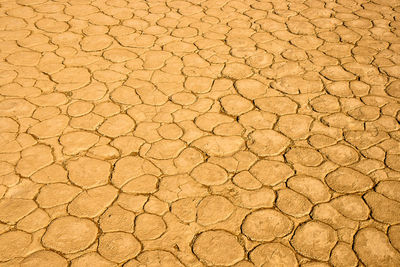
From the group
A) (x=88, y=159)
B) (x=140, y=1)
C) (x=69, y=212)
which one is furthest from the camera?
(x=140, y=1)

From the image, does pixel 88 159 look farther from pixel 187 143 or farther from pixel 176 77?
pixel 176 77

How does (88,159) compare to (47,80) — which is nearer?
(88,159)

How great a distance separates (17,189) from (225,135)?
4.49 ft

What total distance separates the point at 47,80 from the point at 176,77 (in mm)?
1040

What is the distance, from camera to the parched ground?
2.34m

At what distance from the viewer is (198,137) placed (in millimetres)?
3035

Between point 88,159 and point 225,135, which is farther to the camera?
point 225,135

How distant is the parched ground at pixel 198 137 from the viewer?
92.2 inches

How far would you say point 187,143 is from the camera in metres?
2.98

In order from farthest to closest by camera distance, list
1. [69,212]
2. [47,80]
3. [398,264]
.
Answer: [47,80], [69,212], [398,264]

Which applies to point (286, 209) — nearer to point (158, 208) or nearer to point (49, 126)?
point (158, 208)

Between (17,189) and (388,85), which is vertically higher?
(388,85)

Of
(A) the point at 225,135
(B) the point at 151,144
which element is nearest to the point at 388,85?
(A) the point at 225,135

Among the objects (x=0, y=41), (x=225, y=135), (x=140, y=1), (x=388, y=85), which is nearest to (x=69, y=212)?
(x=225, y=135)
